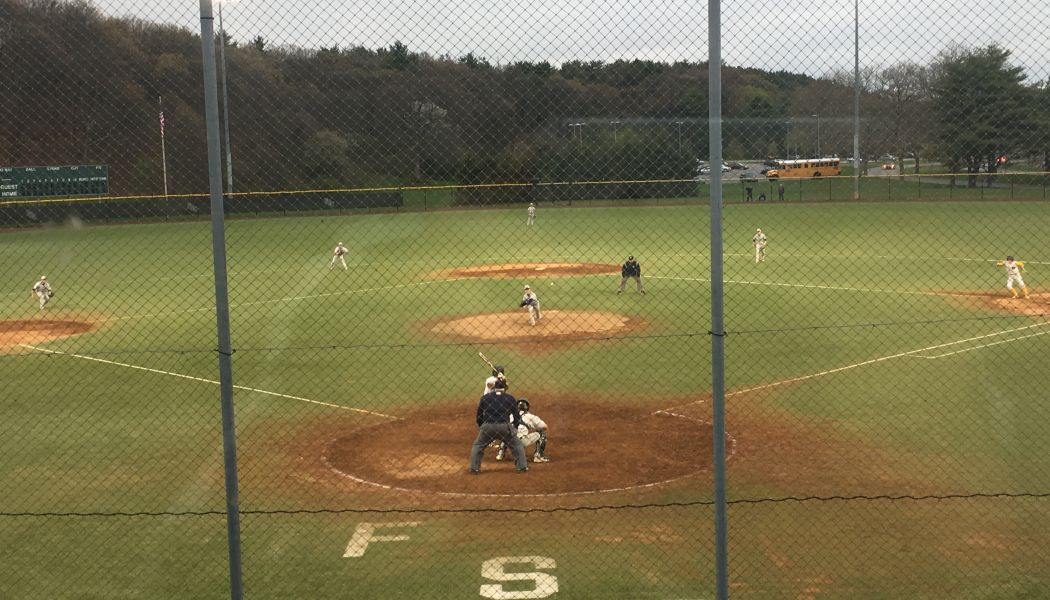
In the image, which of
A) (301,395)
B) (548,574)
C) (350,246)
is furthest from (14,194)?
(350,246)

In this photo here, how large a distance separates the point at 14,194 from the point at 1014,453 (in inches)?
807

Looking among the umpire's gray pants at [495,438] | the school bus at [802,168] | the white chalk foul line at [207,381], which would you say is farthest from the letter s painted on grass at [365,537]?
the school bus at [802,168]

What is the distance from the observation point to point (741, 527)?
11.8m

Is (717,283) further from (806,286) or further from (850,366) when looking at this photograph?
(806,286)

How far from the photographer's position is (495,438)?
44.7 ft

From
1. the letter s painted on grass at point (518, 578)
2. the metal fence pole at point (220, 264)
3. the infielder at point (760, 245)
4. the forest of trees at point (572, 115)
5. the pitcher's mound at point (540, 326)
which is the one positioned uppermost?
the forest of trees at point (572, 115)

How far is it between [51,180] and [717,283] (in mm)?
22129

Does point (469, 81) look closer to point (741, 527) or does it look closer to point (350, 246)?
point (741, 527)

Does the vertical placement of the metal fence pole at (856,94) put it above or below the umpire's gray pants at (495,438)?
A: above

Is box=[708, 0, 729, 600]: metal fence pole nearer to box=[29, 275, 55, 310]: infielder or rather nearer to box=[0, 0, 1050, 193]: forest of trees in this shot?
box=[0, 0, 1050, 193]: forest of trees

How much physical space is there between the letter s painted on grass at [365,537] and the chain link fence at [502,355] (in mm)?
50

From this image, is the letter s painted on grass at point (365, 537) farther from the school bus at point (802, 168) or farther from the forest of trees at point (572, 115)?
the school bus at point (802, 168)

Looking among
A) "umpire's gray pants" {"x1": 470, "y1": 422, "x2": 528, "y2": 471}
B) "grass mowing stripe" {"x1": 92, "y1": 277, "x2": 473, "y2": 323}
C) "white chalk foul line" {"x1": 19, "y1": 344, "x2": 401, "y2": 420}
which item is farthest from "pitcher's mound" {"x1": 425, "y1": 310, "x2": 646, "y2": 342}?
"umpire's gray pants" {"x1": 470, "y1": 422, "x2": 528, "y2": 471}

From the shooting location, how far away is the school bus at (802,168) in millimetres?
22031
